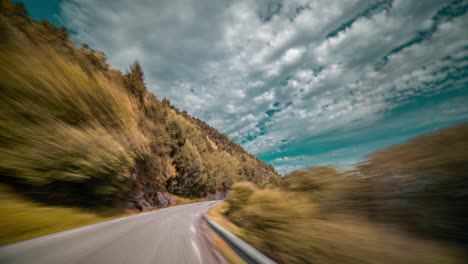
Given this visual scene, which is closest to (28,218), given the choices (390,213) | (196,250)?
(196,250)

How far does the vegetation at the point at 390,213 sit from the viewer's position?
92.0 inches

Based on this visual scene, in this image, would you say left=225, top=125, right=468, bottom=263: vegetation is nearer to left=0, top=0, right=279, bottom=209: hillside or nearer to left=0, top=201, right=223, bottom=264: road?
left=0, top=201, right=223, bottom=264: road

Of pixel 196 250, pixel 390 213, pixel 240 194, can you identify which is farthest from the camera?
pixel 240 194

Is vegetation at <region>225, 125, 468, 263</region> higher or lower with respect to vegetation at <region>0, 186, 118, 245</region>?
higher

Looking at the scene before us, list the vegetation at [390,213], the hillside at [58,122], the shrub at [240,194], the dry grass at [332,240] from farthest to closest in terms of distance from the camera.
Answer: the shrub at [240,194]
the hillside at [58,122]
the vegetation at [390,213]
the dry grass at [332,240]

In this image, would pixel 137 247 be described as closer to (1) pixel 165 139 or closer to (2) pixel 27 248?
(2) pixel 27 248

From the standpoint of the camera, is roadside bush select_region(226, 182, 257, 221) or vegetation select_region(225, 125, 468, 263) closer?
vegetation select_region(225, 125, 468, 263)

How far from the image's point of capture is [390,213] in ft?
10.1

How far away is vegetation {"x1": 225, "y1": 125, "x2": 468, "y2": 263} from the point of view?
234cm

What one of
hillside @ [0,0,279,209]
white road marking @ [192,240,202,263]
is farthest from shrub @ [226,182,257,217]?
white road marking @ [192,240,202,263]

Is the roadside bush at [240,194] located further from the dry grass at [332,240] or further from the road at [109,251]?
the road at [109,251]

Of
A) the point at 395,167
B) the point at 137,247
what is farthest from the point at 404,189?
the point at 137,247


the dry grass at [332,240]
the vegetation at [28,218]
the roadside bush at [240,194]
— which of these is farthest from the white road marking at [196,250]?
the roadside bush at [240,194]

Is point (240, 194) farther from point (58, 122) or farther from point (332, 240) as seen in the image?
point (58, 122)
